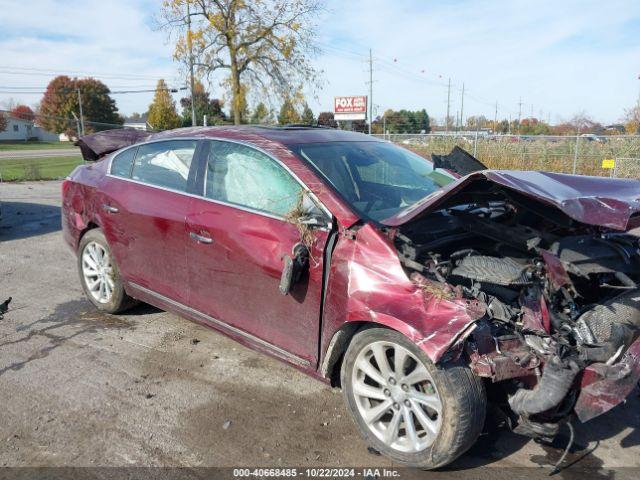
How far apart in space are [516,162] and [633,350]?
1555 centimetres

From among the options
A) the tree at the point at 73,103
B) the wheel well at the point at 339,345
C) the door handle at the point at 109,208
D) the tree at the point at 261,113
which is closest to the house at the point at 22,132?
the tree at the point at 73,103

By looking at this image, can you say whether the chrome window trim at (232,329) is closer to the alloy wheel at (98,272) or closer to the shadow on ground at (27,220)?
the alloy wheel at (98,272)

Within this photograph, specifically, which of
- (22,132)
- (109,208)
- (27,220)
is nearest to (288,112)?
(27,220)

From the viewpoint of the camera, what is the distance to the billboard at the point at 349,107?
31734 mm

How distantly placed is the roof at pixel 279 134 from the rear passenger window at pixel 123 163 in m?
0.27

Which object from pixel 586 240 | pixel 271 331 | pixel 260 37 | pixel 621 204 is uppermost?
pixel 260 37

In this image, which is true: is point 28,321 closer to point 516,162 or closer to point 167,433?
point 167,433

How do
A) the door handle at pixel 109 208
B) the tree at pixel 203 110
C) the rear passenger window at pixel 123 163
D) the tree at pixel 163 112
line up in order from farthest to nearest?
the tree at pixel 163 112, the tree at pixel 203 110, the rear passenger window at pixel 123 163, the door handle at pixel 109 208

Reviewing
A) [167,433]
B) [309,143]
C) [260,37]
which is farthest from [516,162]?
[167,433]

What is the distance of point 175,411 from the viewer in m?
3.30

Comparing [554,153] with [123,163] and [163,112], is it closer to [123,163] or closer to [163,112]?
[123,163]

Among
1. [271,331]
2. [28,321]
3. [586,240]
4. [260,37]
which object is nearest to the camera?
[586,240]

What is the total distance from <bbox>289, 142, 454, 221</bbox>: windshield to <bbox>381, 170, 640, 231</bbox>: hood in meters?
0.41

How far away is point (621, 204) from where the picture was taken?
2.67 metres
